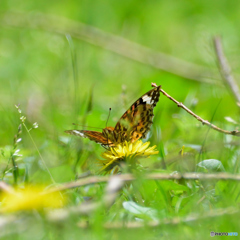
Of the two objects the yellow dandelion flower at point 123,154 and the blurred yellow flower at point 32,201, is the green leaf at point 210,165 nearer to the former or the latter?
the yellow dandelion flower at point 123,154

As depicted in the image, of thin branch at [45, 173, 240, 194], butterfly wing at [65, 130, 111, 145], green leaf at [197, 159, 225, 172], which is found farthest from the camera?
butterfly wing at [65, 130, 111, 145]

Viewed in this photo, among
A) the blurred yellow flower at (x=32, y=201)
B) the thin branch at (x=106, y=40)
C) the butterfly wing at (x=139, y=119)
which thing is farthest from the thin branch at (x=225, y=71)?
the blurred yellow flower at (x=32, y=201)

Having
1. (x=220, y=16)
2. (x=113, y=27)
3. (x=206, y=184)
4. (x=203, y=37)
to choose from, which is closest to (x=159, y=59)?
(x=203, y=37)

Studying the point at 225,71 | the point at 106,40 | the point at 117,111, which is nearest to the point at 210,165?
the point at 117,111

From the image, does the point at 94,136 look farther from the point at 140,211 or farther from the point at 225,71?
the point at 225,71

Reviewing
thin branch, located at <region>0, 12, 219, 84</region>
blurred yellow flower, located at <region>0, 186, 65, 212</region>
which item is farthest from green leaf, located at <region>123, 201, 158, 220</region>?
thin branch, located at <region>0, 12, 219, 84</region>

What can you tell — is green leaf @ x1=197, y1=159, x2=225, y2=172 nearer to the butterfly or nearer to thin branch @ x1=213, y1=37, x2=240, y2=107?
the butterfly

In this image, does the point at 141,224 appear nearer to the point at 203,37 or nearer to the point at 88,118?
the point at 88,118

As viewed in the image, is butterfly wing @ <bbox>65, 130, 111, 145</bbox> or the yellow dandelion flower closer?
the yellow dandelion flower
